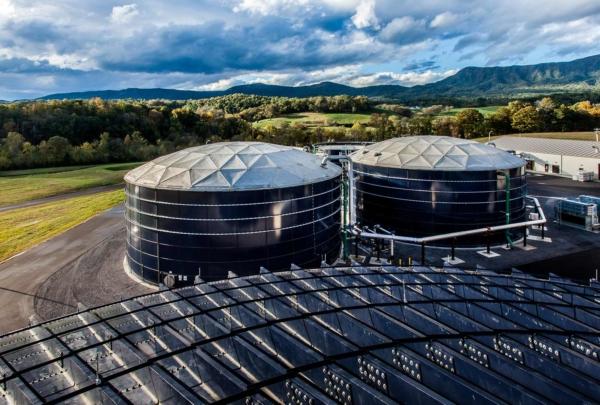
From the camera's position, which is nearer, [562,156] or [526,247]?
[526,247]

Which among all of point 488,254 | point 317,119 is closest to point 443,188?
point 488,254

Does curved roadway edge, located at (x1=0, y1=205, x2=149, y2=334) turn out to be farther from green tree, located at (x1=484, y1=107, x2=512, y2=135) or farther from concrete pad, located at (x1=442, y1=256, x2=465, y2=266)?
green tree, located at (x1=484, y1=107, x2=512, y2=135)

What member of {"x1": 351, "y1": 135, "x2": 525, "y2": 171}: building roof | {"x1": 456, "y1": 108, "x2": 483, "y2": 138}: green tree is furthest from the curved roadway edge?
{"x1": 456, "y1": 108, "x2": 483, "y2": 138}: green tree

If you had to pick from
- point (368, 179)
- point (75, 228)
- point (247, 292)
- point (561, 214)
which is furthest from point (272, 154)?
point (561, 214)

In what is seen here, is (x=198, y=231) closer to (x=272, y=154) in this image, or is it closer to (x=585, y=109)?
(x=272, y=154)

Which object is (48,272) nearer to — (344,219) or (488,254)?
(344,219)
